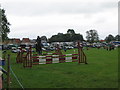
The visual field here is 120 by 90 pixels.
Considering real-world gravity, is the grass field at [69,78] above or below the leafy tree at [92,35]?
below

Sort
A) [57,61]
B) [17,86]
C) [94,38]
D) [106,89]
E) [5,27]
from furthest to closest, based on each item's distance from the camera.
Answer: [94,38] < [5,27] < [57,61] < [17,86] < [106,89]

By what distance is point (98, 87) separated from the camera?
26.6 feet

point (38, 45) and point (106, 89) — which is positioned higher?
point (38, 45)

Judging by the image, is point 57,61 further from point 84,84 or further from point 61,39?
point 61,39

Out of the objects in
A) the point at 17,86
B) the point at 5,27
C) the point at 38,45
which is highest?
the point at 5,27

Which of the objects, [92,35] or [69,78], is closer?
[69,78]

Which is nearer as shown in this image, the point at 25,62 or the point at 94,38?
the point at 25,62

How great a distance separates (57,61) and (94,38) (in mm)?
128356

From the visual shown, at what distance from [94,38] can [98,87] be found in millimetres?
137777

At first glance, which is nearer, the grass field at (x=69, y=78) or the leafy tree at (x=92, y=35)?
the grass field at (x=69, y=78)

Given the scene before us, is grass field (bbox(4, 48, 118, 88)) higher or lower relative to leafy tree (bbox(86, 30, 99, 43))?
lower

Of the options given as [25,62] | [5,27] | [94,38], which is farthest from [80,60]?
[94,38]

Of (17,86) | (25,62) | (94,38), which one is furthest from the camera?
(94,38)

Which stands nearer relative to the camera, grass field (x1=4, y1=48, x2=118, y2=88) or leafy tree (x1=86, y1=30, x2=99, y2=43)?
→ grass field (x1=4, y1=48, x2=118, y2=88)
